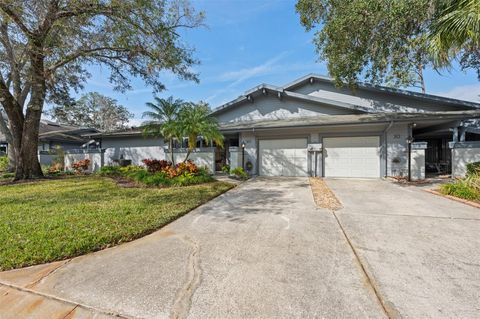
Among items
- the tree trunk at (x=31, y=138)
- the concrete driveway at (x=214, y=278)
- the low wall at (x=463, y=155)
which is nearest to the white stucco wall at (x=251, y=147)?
the concrete driveway at (x=214, y=278)

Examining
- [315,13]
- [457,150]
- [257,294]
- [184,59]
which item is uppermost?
[315,13]

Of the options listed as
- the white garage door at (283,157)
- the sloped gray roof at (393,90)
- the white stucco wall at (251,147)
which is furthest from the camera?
the white stucco wall at (251,147)

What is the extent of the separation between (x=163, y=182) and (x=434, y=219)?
846 cm

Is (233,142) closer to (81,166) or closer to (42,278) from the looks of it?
(81,166)

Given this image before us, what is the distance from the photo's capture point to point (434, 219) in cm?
464

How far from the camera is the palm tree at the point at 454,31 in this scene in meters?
5.08

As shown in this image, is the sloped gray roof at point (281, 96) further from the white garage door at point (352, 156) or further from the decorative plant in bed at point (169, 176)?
the decorative plant in bed at point (169, 176)

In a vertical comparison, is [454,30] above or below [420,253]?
above

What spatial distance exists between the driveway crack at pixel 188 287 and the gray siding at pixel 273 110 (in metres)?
12.0

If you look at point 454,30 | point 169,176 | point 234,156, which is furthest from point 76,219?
point 454,30

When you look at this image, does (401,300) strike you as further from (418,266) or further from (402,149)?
(402,149)

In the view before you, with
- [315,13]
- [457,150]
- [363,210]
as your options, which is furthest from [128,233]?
[457,150]

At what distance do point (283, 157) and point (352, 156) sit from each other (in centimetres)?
350

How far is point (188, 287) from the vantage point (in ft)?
7.98
